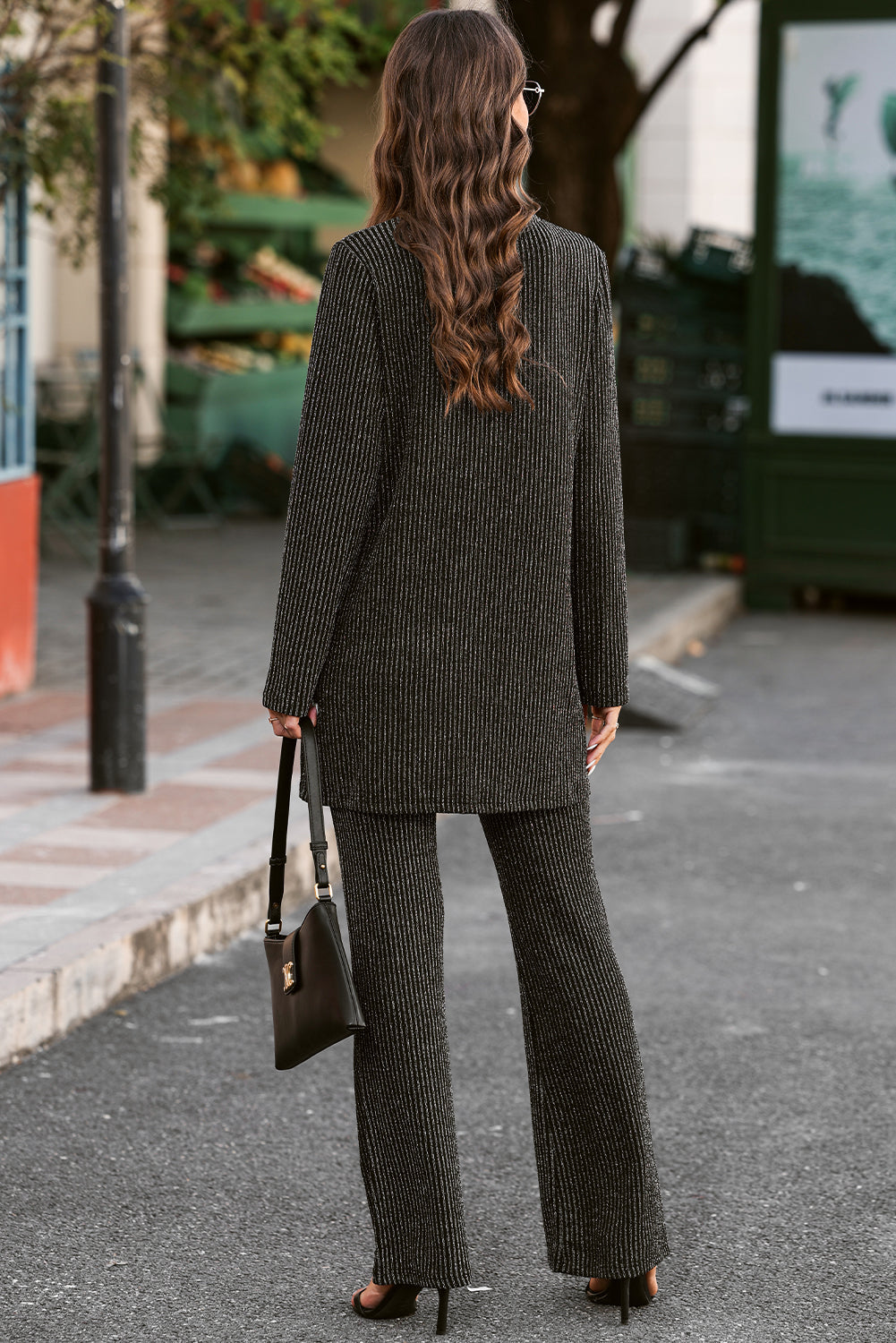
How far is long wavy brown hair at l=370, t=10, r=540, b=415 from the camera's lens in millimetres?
2723

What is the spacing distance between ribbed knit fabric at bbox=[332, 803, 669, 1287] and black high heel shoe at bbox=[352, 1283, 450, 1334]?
53 millimetres

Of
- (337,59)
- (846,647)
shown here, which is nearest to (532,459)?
(337,59)

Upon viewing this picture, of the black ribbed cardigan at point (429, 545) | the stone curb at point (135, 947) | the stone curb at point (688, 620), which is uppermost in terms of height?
the black ribbed cardigan at point (429, 545)

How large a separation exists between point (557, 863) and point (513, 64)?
1.17 meters

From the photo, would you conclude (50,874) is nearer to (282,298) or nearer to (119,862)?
(119,862)

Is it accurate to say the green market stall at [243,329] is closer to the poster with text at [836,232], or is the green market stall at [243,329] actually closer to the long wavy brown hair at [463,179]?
the poster with text at [836,232]

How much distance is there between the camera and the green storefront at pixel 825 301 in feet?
38.8

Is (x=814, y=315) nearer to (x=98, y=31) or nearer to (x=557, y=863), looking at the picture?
(x=98, y=31)

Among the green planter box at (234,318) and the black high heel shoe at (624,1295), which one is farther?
the green planter box at (234,318)

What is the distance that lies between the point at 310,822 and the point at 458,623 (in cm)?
41

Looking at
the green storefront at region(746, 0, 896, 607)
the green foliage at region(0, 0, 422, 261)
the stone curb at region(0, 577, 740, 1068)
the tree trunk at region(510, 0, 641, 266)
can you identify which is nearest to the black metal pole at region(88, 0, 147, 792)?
the green foliage at region(0, 0, 422, 261)

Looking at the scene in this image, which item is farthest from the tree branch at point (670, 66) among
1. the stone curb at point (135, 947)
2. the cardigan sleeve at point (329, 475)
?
the cardigan sleeve at point (329, 475)

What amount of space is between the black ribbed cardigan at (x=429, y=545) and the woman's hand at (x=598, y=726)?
0.14 m

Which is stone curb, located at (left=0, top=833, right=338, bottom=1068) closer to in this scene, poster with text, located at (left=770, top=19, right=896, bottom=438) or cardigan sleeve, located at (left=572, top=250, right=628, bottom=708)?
cardigan sleeve, located at (left=572, top=250, right=628, bottom=708)
